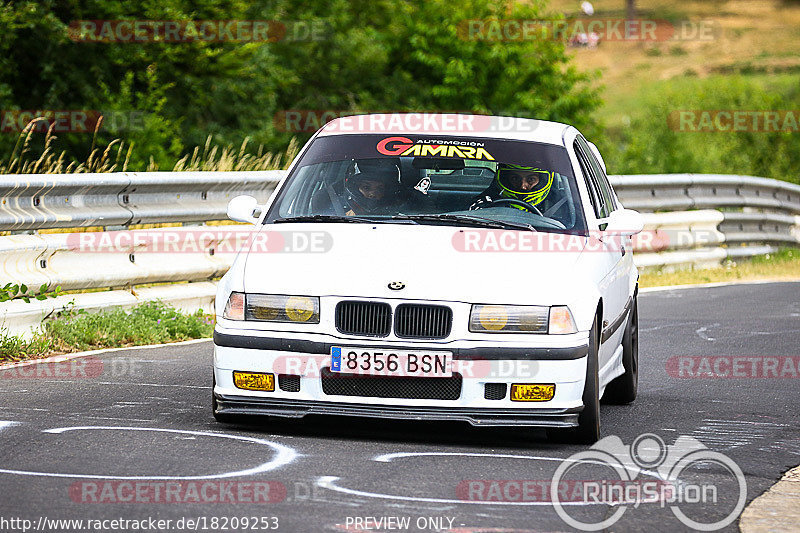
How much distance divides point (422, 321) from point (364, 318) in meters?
0.28

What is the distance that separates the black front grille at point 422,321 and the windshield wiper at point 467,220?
91 centimetres

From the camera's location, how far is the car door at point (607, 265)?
7.50 m

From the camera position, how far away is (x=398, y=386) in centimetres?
661

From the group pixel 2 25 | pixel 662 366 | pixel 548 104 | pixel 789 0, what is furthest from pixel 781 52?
pixel 662 366

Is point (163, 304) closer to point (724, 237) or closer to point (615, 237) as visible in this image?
point (615, 237)

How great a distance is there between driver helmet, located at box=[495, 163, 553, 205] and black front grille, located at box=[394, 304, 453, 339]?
1377 mm

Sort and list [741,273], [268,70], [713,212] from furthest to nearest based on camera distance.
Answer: [268,70] → [713,212] → [741,273]

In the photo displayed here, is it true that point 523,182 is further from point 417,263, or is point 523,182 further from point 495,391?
point 495,391

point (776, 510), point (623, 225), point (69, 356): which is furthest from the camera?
point (69, 356)

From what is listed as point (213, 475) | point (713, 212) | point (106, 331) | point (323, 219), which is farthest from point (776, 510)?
point (713, 212)

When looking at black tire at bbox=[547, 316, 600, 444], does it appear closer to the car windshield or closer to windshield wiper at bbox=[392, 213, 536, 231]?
windshield wiper at bbox=[392, 213, 536, 231]

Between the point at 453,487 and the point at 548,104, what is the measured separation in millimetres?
36586

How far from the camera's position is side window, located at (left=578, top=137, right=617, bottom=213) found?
885cm

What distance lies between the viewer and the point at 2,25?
82.1 ft
